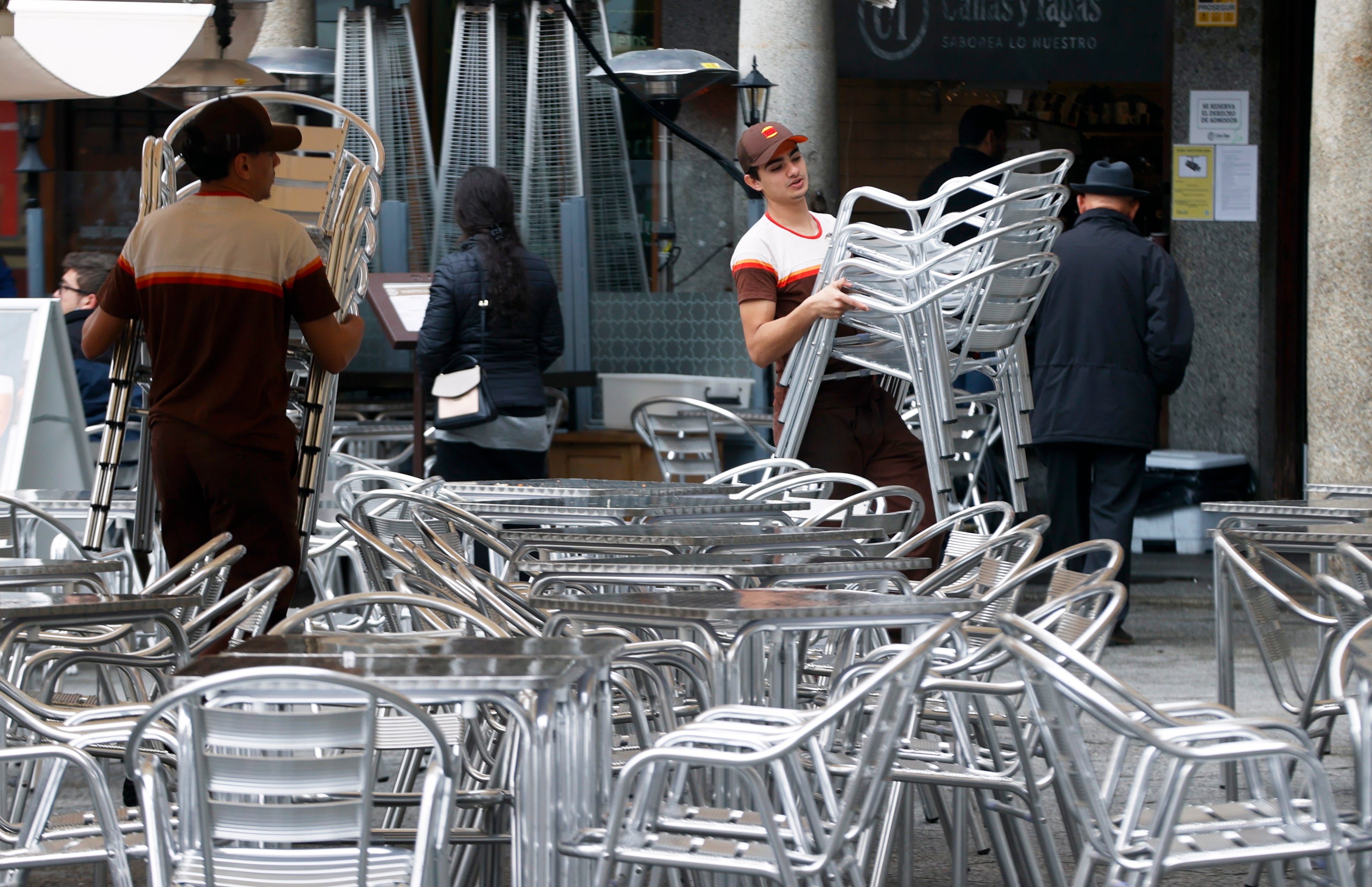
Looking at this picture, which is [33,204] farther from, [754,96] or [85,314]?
[754,96]

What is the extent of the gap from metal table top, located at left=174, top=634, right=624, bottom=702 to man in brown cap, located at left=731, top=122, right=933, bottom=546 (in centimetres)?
225

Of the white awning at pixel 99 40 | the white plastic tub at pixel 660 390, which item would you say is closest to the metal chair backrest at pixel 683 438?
the white plastic tub at pixel 660 390

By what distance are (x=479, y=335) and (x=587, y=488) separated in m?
1.66

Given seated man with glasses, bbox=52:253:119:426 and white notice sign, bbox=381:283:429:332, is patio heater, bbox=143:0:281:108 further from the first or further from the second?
white notice sign, bbox=381:283:429:332

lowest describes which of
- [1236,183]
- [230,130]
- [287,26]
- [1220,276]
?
[1220,276]

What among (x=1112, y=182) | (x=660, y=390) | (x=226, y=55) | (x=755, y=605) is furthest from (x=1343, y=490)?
(x=226, y=55)

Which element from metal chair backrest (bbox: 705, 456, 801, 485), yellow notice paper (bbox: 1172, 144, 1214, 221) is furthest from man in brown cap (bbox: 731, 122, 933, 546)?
yellow notice paper (bbox: 1172, 144, 1214, 221)

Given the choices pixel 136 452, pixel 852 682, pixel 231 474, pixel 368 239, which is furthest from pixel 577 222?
pixel 852 682

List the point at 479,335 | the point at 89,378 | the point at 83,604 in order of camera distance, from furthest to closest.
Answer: the point at 89,378 → the point at 479,335 → the point at 83,604

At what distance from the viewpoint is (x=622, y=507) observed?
4039mm

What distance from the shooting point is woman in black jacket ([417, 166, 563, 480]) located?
5.94 m

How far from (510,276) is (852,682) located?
334 cm

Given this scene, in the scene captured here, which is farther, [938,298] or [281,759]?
[938,298]

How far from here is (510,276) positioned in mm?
5922
